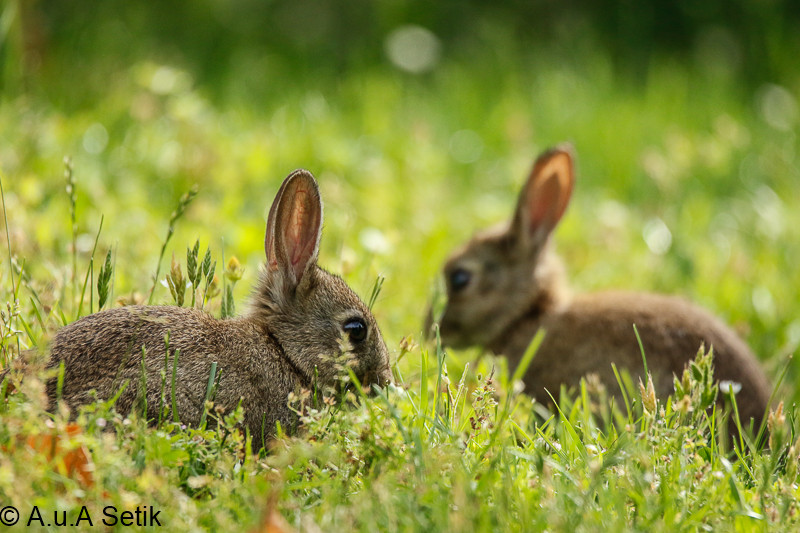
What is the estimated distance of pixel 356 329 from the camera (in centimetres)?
340

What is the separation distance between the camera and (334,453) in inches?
103

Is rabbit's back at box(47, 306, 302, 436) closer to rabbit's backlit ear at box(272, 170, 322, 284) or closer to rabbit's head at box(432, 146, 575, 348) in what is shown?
rabbit's backlit ear at box(272, 170, 322, 284)

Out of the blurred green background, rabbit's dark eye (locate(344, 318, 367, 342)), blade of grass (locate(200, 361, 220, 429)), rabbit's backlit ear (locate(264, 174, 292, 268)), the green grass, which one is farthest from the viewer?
the blurred green background

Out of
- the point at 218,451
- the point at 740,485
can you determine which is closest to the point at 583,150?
the point at 740,485

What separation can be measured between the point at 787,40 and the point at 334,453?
9695 mm

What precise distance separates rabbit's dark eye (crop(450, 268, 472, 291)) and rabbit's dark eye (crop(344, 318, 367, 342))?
2103 mm

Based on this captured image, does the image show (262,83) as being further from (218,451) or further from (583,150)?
(218,451)

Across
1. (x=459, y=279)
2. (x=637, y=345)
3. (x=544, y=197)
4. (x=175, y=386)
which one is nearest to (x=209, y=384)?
(x=175, y=386)

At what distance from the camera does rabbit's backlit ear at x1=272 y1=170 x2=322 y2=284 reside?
327 cm

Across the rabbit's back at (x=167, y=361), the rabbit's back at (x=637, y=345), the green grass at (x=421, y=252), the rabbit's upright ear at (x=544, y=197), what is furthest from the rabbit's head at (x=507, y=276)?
the rabbit's back at (x=167, y=361)

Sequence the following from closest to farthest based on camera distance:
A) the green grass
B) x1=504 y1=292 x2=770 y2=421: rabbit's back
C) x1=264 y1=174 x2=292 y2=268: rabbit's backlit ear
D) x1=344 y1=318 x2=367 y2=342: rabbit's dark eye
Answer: the green grass
x1=264 y1=174 x2=292 y2=268: rabbit's backlit ear
x1=344 y1=318 x2=367 y2=342: rabbit's dark eye
x1=504 y1=292 x2=770 y2=421: rabbit's back

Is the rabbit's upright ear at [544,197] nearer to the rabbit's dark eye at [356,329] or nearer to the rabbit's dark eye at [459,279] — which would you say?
the rabbit's dark eye at [459,279]

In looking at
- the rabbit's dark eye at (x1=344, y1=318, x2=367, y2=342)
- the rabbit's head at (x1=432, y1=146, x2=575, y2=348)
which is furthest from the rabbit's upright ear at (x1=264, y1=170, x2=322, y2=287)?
the rabbit's head at (x1=432, y1=146, x2=575, y2=348)

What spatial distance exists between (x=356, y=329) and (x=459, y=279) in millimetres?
2163
